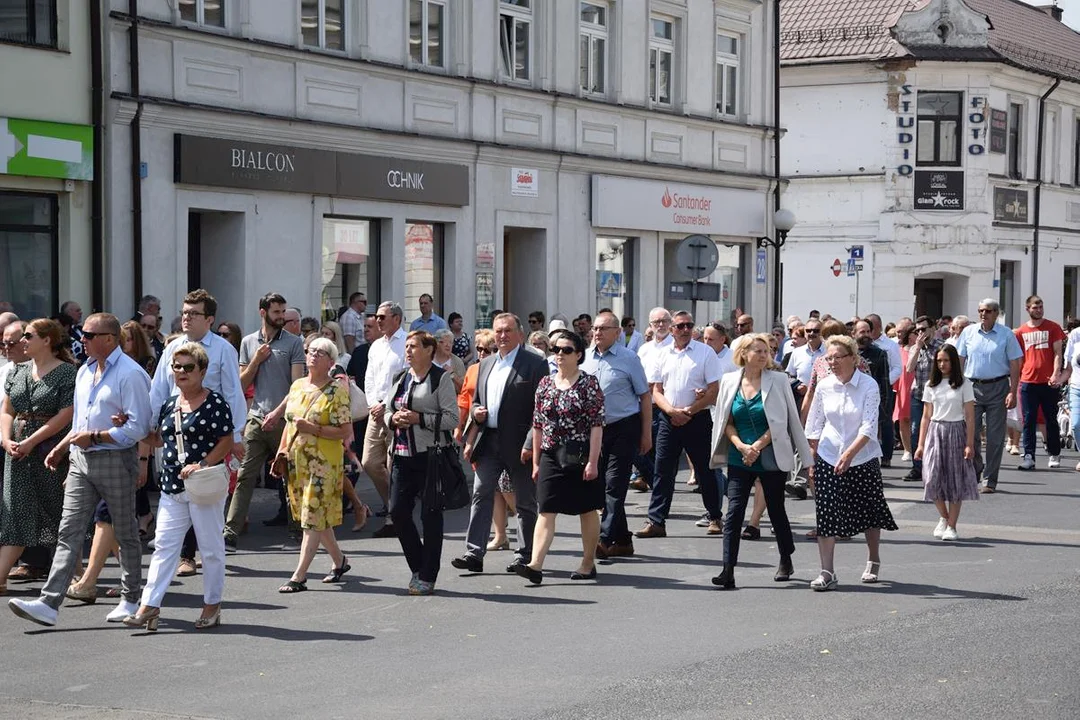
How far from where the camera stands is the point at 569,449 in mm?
11219

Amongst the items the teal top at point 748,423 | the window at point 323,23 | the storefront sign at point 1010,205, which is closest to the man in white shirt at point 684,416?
the teal top at point 748,423

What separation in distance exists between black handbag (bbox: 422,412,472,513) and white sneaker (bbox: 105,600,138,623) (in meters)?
2.04

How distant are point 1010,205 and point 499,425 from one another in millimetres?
33110

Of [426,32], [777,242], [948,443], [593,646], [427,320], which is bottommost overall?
[593,646]

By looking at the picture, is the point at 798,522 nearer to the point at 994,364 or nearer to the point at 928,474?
the point at 928,474

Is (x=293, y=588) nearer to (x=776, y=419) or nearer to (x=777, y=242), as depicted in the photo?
(x=776, y=419)

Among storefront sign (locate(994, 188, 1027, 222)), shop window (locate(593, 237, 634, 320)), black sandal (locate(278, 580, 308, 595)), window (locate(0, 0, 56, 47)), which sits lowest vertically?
black sandal (locate(278, 580, 308, 595))

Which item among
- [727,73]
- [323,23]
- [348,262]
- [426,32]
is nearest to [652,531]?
[348,262]

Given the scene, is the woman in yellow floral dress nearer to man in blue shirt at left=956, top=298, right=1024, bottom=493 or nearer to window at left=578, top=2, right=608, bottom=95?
man in blue shirt at left=956, top=298, right=1024, bottom=493

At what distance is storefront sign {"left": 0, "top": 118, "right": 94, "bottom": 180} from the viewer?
1798cm

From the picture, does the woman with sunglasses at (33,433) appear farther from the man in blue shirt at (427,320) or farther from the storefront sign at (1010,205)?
the storefront sign at (1010,205)

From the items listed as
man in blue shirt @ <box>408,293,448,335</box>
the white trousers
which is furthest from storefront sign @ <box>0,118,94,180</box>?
the white trousers

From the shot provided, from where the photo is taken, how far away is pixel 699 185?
29.7 meters

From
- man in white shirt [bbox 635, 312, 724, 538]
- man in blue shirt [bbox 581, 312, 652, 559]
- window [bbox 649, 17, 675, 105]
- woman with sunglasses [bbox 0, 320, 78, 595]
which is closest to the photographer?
woman with sunglasses [bbox 0, 320, 78, 595]
